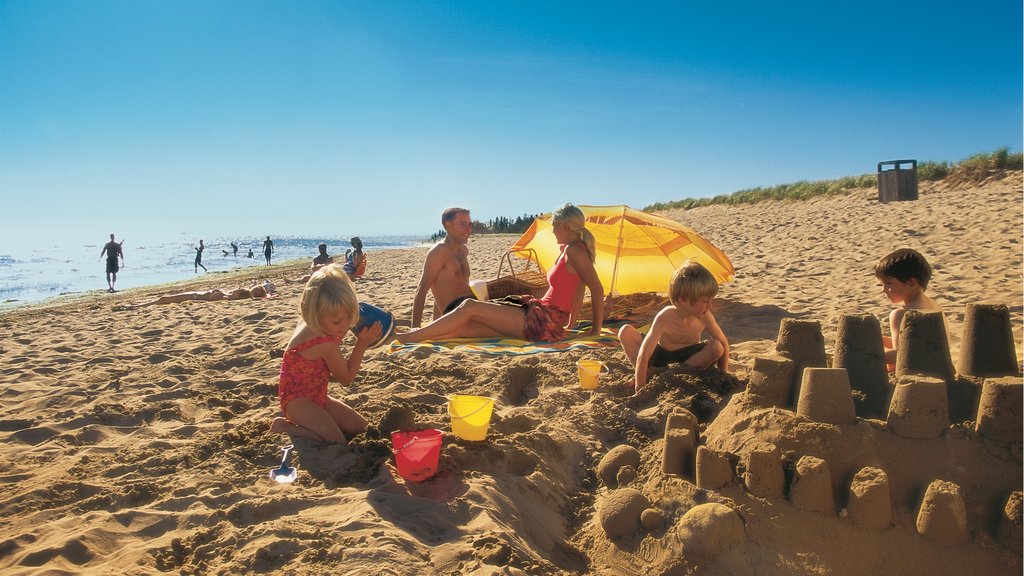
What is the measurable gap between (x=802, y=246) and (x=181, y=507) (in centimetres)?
1048

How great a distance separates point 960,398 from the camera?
2568 millimetres

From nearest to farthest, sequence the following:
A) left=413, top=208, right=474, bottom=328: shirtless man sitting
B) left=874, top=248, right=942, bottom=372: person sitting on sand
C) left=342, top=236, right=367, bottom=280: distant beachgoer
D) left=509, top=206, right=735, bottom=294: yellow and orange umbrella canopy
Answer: left=874, top=248, right=942, bottom=372: person sitting on sand < left=413, top=208, right=474, bottom=328: shirtless man sitting < left=509, top=206, right=735, bottom=294: yellow and orange umbrella canopy < left=342, top=236, right=367, bottom=280: distant beachgoer

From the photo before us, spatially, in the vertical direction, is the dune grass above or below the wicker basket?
above

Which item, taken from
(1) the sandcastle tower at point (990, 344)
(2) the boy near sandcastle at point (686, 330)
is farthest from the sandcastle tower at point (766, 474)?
(2) the boy near sandcastle at point (686, 330)

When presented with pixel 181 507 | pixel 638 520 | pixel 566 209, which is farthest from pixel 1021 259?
pixel 181 507

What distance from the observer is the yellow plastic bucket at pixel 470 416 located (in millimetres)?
2939

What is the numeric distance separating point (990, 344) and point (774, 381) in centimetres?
94

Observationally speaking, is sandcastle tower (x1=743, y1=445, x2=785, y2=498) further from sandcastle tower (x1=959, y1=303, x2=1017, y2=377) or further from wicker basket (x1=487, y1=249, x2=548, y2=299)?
wicker basket (x1=487, y1=249, x2=548, y2=299)

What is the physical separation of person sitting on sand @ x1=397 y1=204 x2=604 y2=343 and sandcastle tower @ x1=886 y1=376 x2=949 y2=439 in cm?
321

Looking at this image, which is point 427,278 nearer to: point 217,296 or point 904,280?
point 904,280

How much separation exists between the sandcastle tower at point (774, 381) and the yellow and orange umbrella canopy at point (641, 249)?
382 centimetres

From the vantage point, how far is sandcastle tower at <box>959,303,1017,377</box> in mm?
2670

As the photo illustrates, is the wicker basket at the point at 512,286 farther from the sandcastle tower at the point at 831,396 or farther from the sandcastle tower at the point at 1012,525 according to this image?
the sandcastle tower at the point at 1012,525

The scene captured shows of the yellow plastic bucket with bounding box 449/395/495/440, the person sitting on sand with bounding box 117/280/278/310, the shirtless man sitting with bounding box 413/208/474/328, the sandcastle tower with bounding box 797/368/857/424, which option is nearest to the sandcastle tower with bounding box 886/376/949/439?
the sandcastle tower with bounding box 797/368/857/424
